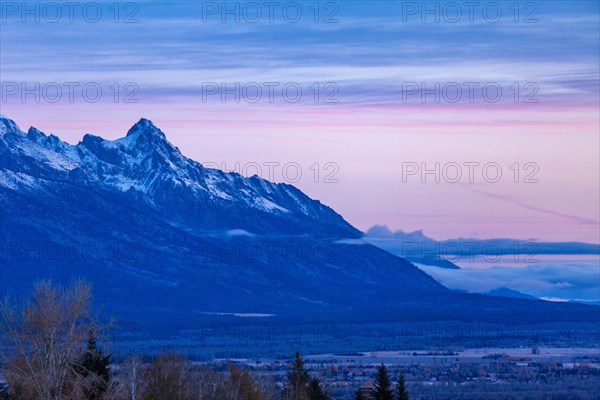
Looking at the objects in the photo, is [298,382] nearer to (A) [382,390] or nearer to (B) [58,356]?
(A) [382,390]

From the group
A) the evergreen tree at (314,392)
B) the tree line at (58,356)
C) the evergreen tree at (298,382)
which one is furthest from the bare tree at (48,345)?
the evergreen tree at (314,392)

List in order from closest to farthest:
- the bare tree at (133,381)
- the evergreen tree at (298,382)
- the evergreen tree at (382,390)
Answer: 1. the bare tree at (133,381)
2. the evergreen tree at (382,390)
3. the evergreen tree at (298,382)

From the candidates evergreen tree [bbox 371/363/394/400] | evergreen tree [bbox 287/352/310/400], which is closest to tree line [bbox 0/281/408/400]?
evergreen tree [bbox 371/363/394/400]

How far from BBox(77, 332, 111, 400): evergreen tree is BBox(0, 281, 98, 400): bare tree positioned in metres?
0.31

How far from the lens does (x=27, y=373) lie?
2852 inches

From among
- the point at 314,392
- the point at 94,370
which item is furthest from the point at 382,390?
the point at 94,370

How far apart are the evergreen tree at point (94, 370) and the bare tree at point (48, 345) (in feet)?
1.03

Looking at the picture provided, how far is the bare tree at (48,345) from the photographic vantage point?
7150 centimetres

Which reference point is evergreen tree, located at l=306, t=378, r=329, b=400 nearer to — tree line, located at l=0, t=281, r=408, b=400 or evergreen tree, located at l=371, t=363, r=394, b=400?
tree line, located at l=0, t=281, r=408, b=400

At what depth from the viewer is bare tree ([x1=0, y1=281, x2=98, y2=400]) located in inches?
2815

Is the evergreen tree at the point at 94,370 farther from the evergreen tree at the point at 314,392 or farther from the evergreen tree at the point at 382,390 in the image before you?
the evergreen tree at the point at 314,392

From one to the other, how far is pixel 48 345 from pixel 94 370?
260 centimetres

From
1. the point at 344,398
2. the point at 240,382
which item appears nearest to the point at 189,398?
the point at 240,382

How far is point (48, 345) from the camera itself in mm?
72562
